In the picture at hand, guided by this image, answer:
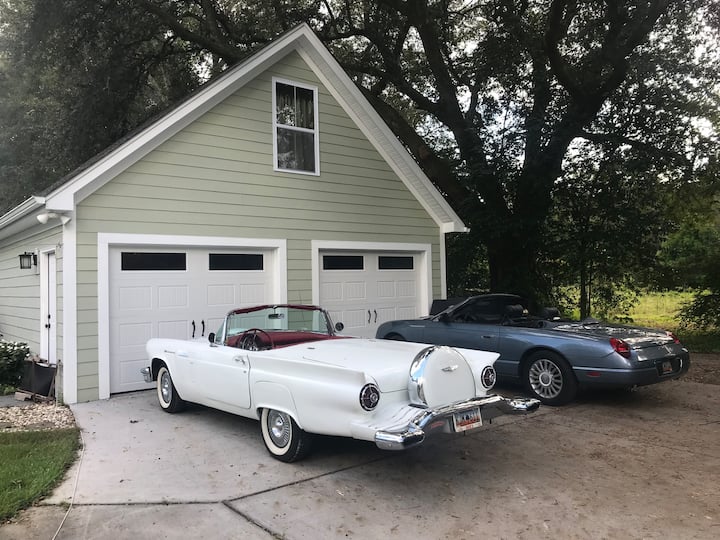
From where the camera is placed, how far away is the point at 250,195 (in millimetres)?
9156

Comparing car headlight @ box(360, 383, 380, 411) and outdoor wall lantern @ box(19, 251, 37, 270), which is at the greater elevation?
outdoor wall lantern @ box(19, 251, 37, 270)

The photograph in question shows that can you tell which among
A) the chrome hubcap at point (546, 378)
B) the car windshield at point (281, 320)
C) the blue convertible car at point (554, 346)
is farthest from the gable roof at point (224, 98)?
the chrome hubcap at point (546, 378)

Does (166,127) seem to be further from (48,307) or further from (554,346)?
(554,346)

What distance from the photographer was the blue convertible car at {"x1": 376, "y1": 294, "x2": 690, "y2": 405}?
6.51 metres

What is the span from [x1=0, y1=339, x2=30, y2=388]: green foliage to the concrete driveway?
3.82 meters

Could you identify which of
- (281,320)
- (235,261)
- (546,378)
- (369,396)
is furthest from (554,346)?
(235,261)

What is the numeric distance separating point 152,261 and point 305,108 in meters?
3.96

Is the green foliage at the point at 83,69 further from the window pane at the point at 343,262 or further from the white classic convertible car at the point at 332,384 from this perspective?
the white classic convertible car at the point at 332,384

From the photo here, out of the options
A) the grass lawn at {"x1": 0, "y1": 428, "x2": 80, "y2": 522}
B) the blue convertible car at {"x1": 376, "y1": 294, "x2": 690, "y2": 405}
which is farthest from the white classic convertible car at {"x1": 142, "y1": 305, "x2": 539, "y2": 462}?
the blue convertible car at {"x1": 376, "y1": 294, "x2": 690, "y2": 405}

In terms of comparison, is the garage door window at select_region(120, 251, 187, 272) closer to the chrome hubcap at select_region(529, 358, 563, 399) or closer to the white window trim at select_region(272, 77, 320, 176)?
the white window trim at select_region(272, 77, 320, 176)

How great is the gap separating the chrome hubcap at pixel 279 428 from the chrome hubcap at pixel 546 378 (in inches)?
146

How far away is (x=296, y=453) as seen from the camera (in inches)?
192

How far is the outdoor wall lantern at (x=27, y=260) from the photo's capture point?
947cm

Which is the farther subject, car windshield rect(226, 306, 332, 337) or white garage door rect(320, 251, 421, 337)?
white garage door rect(320, 251, 421, 337)
